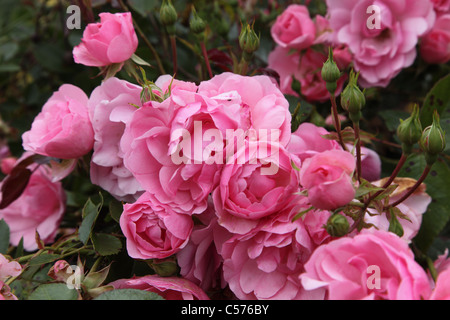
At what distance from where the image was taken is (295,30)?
0.66 meters

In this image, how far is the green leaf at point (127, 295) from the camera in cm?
37

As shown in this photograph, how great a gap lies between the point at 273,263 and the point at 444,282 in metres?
0.13

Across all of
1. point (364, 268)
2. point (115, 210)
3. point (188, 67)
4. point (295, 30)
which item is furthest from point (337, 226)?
point (188, 67)

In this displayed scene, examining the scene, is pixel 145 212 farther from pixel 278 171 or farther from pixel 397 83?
pixel 397 83

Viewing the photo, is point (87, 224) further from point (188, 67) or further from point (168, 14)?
point (188, 67)

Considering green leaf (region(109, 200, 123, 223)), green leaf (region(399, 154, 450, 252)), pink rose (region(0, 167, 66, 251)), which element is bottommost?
pink rose (region(0, 167, 66, 251))

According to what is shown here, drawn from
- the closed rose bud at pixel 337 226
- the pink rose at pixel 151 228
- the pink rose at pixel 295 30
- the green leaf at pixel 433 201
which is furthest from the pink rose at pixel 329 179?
the pink rose at pixel 295 30

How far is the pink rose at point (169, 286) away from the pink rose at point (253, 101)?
15 centimetres

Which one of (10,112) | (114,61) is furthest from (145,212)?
(10,112)

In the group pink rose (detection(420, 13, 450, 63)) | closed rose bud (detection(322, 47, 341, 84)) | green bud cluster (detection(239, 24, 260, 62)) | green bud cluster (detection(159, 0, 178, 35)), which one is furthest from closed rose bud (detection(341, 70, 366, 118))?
pink rose (detection(420, 13, 450, 63))

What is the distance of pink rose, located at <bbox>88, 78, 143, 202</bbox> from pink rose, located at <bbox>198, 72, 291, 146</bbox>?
0.29 ft

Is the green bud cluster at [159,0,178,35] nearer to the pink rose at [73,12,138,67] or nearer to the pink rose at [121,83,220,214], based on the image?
the pink rose at [73,12,138,67]

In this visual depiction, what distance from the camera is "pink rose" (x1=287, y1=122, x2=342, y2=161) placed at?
17.8 inches

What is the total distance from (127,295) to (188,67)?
1.58 feet
